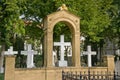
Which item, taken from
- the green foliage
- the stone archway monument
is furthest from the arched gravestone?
the green foliage

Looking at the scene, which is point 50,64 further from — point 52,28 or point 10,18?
point 10,18

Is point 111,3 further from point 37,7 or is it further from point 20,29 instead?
point 20,29

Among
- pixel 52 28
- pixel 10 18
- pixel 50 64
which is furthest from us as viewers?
pixel 10 18

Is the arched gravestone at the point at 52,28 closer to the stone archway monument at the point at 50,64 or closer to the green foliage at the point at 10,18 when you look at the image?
the stone archway monument at the point at 50,64

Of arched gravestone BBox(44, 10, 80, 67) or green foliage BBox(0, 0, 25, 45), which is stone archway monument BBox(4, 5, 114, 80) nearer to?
arched gravestone BBox(44, 10, 80, 67)

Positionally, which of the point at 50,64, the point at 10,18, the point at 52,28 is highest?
the point at 10,18

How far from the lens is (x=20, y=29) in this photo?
2284 cm

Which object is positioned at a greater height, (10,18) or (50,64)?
(10,18)

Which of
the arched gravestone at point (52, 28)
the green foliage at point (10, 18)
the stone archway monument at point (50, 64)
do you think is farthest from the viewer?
the green foliage at point (10, 18)

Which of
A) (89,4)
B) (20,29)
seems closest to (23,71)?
(20,29)

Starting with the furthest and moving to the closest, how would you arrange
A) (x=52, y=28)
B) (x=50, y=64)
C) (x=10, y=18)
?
(x=10, y=18) → (x=52, y=28) → (x=50, y=64)

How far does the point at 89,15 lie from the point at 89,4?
1.16 metres

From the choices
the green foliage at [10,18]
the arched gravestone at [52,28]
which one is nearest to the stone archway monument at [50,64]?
the arched gravestone at [52,28]

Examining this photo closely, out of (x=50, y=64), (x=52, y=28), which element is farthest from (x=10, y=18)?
(x=50, y=64)
